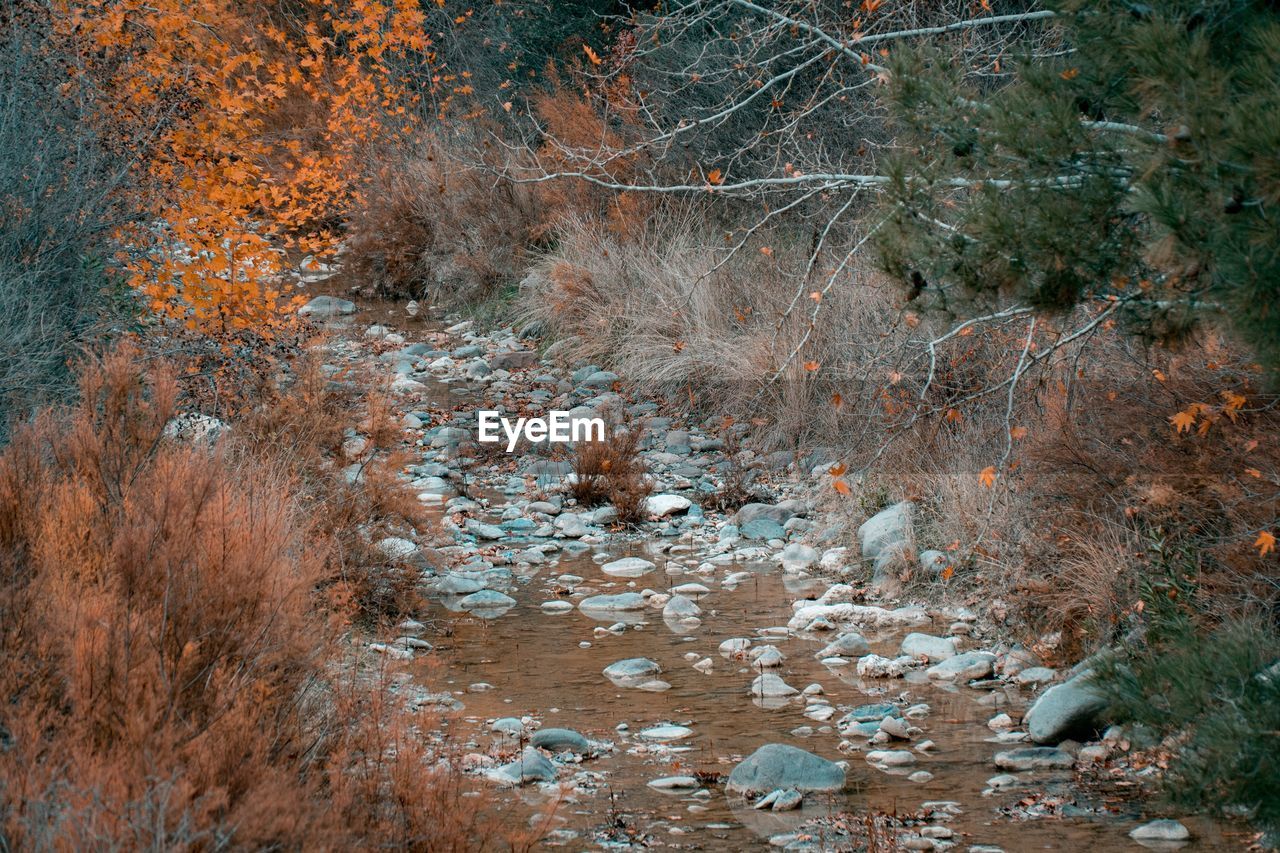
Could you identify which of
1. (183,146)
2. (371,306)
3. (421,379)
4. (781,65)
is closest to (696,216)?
(781,65)

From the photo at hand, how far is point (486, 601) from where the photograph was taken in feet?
20.6

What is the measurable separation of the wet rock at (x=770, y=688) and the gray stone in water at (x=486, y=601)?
1.59 m

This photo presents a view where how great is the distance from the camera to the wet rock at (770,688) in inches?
199

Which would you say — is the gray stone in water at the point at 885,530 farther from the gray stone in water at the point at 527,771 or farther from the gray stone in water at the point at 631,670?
the gray stone in water at the point at 527,771

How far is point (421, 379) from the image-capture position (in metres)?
11.5

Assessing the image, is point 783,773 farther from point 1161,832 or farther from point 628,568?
point 628,568

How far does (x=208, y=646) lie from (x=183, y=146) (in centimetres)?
437

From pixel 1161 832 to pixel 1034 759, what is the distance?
0.67 m

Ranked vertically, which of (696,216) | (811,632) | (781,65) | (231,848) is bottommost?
(811,632)

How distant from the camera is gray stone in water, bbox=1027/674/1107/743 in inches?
176

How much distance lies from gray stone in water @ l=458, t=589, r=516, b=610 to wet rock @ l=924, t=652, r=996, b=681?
217 cm

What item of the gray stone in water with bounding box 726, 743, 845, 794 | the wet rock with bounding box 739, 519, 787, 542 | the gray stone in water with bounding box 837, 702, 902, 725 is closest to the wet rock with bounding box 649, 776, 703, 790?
the gray stone in water with bounding box 726, 743, 845, 794

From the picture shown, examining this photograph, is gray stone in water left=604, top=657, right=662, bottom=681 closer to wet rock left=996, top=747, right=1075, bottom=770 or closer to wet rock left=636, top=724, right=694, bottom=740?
wet rock left=636, top=724, right=694, bottom=740

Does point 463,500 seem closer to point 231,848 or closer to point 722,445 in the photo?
point 722,445
